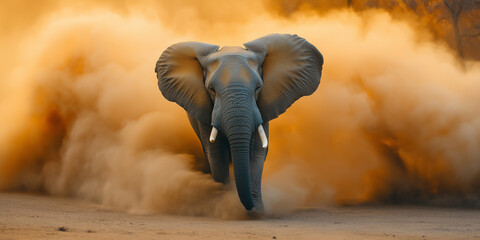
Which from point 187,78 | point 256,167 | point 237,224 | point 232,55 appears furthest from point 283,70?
point 237,224

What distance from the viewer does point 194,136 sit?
13.8m

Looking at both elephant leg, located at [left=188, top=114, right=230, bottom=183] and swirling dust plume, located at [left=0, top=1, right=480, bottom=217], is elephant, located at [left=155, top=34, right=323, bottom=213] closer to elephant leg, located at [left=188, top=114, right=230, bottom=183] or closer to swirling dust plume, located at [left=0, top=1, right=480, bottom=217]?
elephant leg, located at [left=188, top=114, right=230, bottom=183]

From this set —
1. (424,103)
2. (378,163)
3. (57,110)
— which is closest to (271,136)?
(378,163)

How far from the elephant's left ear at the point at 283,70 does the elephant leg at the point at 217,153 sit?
2.99 ft

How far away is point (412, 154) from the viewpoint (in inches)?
552

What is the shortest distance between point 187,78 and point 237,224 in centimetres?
288

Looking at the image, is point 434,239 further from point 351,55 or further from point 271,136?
point 351,55

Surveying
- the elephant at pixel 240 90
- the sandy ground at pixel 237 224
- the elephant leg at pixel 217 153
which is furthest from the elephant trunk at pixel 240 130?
the elephant leg at pixel 217 153

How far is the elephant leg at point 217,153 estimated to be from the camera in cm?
1102

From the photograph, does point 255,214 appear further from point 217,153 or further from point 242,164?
point 217,153

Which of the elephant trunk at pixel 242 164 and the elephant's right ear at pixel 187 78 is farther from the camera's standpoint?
the elephant's right ear at pixel 187 78

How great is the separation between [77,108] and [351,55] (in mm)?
6503

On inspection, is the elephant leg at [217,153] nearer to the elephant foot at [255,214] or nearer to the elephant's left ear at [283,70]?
the elephant's left ear at [283,70]

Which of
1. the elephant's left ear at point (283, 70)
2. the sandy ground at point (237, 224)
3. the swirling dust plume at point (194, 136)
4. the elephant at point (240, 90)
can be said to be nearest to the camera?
the sandy ground at point (237, 224)
